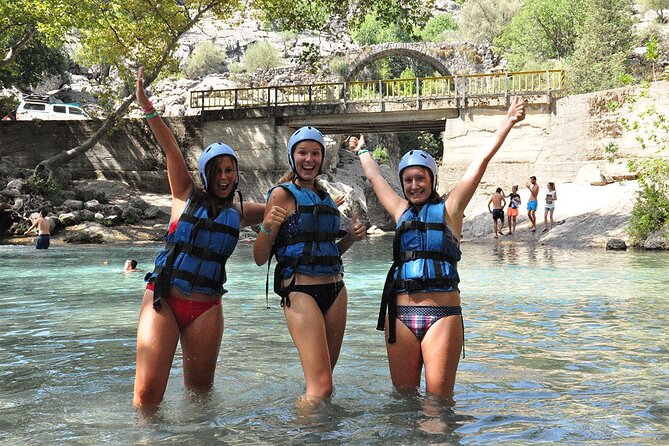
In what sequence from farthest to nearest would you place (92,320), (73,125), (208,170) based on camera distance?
(73,125) → (92,320) → (208,170)

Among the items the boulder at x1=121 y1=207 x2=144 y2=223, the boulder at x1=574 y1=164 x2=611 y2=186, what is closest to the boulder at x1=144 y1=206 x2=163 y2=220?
the boulder at x1=121 y1=207 x2=144 y2=223

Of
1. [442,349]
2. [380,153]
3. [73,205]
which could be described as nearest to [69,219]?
[73,205]

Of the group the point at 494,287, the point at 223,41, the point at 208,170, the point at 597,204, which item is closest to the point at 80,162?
the point at 597,204

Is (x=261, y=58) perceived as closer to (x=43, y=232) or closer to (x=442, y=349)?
(x=43, y=232)

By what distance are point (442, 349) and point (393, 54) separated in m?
36.5

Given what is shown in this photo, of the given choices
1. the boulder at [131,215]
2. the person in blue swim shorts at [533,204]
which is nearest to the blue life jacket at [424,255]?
the person in blue swim shorts at [533,204]

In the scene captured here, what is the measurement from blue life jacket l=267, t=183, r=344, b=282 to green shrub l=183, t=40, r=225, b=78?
69646 mm

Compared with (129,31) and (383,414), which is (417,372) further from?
(129,31)

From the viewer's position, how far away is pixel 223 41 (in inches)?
3140

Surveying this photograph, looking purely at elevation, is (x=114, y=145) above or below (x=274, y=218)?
above

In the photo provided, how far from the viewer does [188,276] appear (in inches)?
192

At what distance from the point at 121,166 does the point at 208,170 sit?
31437 millimetres

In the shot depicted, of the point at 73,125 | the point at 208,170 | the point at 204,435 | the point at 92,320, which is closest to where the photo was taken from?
the point at 204,435

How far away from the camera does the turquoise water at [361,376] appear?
4742mm
